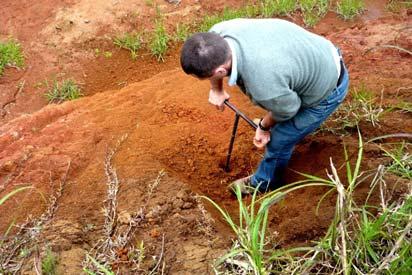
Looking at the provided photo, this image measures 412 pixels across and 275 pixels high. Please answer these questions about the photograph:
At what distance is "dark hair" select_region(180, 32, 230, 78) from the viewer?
90.0 inches

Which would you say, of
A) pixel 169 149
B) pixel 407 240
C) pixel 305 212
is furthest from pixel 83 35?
pixel 407 240

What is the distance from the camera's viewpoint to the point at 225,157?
3576 millimetres

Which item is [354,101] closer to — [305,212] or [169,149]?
[305,212]

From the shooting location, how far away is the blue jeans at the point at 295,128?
111 inches

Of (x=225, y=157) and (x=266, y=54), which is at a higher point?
(x=266, y=54)

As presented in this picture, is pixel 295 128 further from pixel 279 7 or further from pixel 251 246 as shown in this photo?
pixel 279 7

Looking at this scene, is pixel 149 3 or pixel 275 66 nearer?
pixel 275 66

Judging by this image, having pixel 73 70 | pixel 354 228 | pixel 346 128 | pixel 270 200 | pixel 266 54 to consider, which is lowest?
pixel 73 70

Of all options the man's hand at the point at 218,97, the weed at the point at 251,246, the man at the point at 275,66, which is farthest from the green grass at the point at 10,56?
the weed at the point at 251,246

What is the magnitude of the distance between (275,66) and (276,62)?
0.07 ft

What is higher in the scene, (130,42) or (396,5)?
(396,5)

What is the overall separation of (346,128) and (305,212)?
2.90 feet

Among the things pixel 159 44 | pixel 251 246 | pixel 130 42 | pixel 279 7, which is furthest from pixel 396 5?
pixel 251 246

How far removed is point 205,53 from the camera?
7.48 ft
